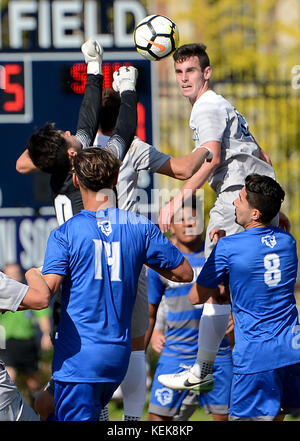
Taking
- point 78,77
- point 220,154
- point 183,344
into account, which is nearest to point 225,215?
point 220,154

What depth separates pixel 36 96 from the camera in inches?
543

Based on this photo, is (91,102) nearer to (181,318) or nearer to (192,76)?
(192,76)

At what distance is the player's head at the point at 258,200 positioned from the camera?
262 inches

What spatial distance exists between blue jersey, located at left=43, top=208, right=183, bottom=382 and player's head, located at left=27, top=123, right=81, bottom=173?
2.57 feet

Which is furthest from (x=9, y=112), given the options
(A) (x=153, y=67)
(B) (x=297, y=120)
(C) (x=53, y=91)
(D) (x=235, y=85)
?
(B) (x=297, y=120)

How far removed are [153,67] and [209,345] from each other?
800cm

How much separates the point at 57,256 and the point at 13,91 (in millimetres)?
8135

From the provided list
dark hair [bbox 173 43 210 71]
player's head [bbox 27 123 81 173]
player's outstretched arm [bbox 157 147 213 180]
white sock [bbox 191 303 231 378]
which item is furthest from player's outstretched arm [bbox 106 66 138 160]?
white sock [bbox 191 303 231 378]

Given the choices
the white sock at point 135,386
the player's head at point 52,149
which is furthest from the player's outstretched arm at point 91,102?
the white sock at point 135,386

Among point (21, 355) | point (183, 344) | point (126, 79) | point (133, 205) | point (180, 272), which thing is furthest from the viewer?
point (21, 355)

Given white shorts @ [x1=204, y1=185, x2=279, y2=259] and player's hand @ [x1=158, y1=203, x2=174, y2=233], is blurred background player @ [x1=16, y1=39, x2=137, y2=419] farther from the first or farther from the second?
white shorts @ [x1=204, y1=185, x2=279, y2=259]

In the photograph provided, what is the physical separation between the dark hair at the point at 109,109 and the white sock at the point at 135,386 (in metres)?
1.87

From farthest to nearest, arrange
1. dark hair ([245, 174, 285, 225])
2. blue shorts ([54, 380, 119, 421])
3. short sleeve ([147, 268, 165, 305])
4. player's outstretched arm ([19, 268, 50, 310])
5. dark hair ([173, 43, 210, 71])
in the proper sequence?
short sleeve ([147, 268, 165, 305]), dark hair ([173, 43, 210, 71]), dark hair ([245, 174, 285, 225]), blue shorts ([54, 380, 119, 421]), player's outstretched arm ([19, 268, 50, 310])

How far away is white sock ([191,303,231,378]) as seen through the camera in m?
7.40
